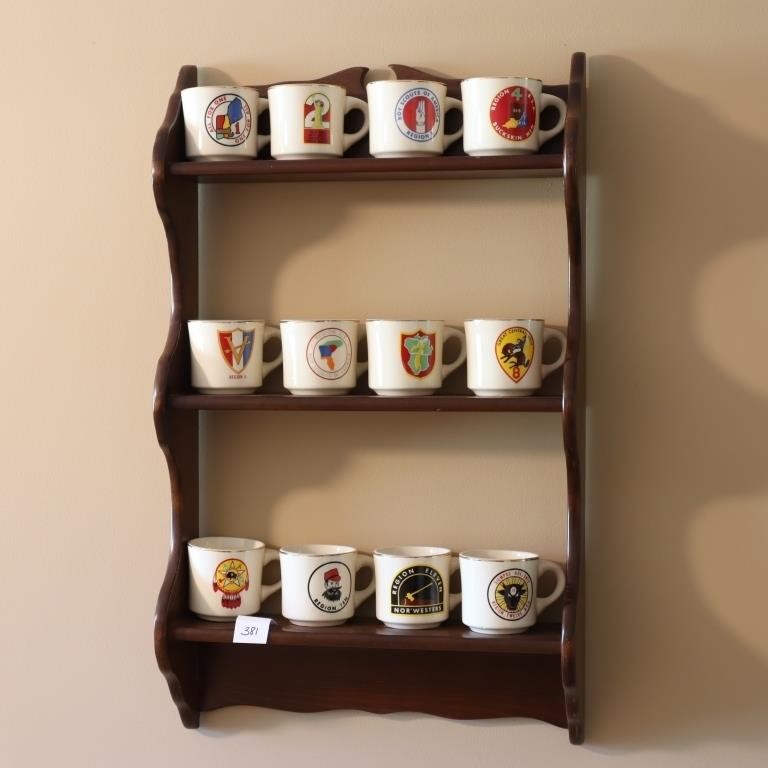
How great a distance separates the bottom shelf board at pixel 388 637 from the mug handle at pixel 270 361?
34cm

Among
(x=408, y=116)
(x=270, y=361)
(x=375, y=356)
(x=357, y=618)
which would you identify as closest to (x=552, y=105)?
(x=408, y=116)

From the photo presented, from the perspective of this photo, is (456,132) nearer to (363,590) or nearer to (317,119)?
(317,119)

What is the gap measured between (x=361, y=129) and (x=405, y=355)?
0.32 metres

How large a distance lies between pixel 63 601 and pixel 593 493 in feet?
2.55

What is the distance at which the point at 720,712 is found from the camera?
62.2 inches

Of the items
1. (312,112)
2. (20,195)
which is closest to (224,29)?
(312,112)

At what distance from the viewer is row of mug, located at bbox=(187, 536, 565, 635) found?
150 centimetres

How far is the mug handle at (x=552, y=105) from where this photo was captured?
1.52 metres

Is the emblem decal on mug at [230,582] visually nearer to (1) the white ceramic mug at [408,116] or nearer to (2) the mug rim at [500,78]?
(1) the white ceramic mug at [408,116]

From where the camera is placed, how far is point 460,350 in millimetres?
1592

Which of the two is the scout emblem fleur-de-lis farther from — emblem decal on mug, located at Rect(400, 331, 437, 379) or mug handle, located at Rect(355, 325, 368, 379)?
mug handle, located at Rect(355, 325, 368, 379)

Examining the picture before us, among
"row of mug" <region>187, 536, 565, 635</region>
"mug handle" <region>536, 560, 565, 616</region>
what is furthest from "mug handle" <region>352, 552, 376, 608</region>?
"mug handle" <region>536, 560, 565, 616</region>

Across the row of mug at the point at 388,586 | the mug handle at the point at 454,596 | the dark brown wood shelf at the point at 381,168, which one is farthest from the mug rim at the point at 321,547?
the dark brown wood shelf at the point at 381,168

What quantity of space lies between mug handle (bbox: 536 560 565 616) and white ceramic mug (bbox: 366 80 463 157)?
1.85ft
